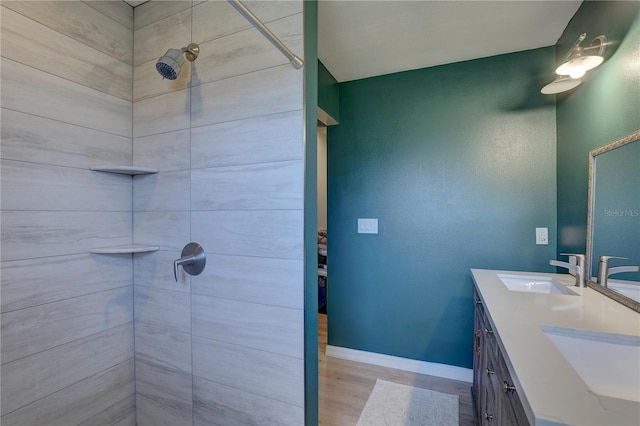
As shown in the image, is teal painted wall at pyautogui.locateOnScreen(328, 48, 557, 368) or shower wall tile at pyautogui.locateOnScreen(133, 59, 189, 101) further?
teal painted wall at pyautogui.locateOnScreen(328, 48, 557, 368)

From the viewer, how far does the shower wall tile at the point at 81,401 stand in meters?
1.30

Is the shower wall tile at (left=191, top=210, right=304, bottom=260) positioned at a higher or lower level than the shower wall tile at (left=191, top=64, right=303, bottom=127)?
lower

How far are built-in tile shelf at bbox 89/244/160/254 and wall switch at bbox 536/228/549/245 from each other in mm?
2538

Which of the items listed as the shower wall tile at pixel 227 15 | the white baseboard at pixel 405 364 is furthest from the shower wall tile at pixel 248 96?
the white baseboard at pixel 405 364

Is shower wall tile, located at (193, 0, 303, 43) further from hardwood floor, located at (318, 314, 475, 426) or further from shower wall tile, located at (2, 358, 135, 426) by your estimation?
hardwood floor, located at (318, 314, 475, 426)

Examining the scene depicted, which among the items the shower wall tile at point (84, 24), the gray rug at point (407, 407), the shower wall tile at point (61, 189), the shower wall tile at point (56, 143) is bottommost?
the gray rug at point (407, 407)

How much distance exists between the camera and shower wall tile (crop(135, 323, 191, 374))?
1562 millimetres

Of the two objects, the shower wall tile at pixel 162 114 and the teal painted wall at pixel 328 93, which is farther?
the teal painted wall at pixel 328 93

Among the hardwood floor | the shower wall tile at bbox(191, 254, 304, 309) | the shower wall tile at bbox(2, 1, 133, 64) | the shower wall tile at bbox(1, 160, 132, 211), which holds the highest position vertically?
the shower wall tile at bbox(2, 1, 133, 64)

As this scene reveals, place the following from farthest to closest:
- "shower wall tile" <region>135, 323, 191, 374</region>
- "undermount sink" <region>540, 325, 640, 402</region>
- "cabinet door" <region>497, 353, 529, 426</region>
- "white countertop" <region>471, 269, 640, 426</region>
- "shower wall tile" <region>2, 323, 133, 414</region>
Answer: "shower wall tile" <region>135, 323, 191, 374</region>
"shower wall tile" <region>2, 323, 133, 414</region>
"undermount sink" <region>540, 325, 640, 402</region>
"cabinet door" <region>497, 353, 529, 426</region>
"white countertop" <region>471, 269, 640, 426</region>

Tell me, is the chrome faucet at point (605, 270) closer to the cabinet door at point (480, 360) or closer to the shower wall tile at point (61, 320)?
the cabinet door at point (480, 360)

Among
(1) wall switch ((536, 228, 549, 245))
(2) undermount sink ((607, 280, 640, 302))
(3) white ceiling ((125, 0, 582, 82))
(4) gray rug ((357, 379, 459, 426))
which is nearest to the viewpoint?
(2) undermount sink ((607, 280, 640, 302))

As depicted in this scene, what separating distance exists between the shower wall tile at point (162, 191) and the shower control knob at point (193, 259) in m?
0.23

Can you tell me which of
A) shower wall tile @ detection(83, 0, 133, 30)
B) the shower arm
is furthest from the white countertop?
shower wall tile @ detection(83, 0, 133, 30)
